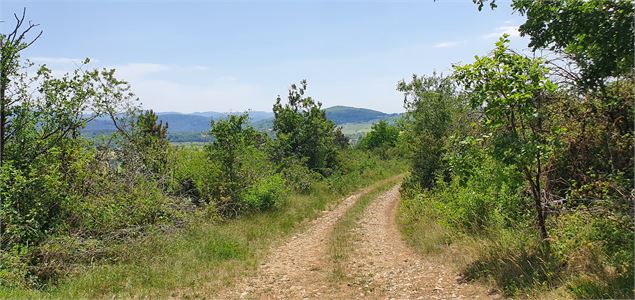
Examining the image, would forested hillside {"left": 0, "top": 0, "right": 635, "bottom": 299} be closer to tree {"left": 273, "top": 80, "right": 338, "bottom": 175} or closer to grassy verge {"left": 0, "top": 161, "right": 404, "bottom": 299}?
grassy verge {"left": 0, "top": 161, "right": 404, "bottom": 299}

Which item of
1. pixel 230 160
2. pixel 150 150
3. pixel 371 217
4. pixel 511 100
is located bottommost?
pixel 371 217

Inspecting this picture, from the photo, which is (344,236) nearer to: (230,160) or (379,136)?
(230,160)

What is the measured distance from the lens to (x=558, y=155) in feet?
26.8

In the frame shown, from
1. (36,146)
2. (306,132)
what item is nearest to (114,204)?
(36,146)

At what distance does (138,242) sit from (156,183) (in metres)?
3.03

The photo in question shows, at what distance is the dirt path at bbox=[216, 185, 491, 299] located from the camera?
7.96 m

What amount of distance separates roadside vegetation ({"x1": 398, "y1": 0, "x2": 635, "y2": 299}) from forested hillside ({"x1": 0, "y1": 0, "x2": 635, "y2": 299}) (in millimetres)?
30

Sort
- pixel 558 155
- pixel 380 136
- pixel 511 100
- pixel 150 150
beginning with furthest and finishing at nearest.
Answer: pixel 380 136, pixel 150 150, pixel 558 155, pixel 511 100

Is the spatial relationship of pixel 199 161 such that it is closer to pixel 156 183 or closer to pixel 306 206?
pixel 156 183

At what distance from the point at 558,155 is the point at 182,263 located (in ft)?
29.7

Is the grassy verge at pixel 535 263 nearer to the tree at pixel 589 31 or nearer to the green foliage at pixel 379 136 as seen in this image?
the tree at pixel 589 31

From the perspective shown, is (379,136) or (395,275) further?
(379,136)

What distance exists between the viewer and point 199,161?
17.2 meters

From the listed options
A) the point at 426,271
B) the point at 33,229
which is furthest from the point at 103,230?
the point at 426,271
